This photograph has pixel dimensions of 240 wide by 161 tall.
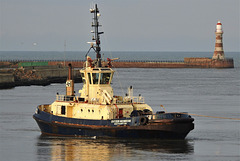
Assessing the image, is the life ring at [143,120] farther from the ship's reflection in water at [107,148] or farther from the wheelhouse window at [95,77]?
the wheelhouse window at [95,77]

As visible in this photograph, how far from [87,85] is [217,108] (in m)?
21.5

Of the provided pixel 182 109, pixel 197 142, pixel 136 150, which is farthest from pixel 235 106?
pixel 136 150

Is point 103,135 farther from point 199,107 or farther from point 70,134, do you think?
point 199,107

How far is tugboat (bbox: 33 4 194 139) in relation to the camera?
110 ft

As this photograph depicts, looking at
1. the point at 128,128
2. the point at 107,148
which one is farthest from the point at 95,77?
the point at 107,148

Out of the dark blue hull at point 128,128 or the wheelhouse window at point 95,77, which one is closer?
the dark blue hull at point 128,128

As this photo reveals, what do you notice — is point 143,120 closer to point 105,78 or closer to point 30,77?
point 105,78

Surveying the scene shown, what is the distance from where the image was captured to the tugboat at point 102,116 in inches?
1320

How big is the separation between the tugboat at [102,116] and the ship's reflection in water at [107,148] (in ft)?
1.57

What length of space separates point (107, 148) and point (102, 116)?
244 centimetres

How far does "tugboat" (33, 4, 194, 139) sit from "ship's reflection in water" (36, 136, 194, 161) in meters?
0.48
